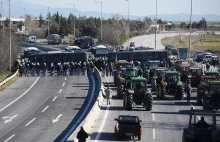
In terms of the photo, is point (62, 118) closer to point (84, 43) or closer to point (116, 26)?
point (84, 43)

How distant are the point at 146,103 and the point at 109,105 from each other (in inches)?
169

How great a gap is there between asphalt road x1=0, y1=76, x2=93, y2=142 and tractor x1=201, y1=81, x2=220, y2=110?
840 centimetres

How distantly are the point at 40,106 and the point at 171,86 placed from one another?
966 cm

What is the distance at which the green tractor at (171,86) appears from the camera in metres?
45.6

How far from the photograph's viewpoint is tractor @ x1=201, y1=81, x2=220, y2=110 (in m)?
39.2

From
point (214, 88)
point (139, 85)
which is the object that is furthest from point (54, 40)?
point (214, 88)

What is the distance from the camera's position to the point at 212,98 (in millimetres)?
39219

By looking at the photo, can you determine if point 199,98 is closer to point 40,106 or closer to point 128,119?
point 40,106

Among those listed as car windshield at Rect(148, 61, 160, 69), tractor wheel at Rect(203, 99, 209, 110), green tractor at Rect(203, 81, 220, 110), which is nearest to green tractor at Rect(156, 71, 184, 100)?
green tractor at Rect(203, 81, 220, 110)

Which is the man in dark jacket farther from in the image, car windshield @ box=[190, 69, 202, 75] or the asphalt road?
car windshield @ box=[190, 69, 202, 75]

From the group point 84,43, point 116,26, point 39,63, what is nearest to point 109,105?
point 39,63

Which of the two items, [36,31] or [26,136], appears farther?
[36,31]

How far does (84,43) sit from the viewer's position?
11181cm

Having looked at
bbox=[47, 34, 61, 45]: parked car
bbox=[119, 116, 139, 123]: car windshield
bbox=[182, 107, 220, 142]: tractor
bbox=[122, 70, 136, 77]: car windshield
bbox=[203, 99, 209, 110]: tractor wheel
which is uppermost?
bbox=[47, 34, 61, 45]: parked car
